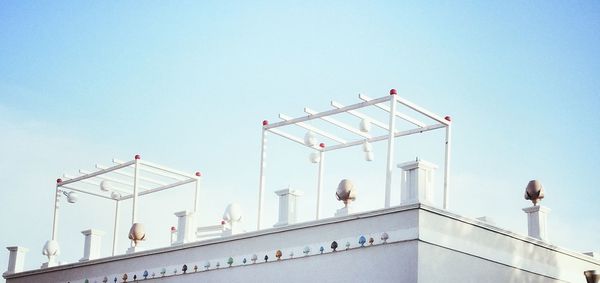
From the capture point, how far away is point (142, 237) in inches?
933

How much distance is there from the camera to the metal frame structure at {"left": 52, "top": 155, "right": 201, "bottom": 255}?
25.6m

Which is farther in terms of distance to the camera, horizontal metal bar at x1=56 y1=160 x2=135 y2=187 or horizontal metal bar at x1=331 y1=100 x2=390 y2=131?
horizontal metal bar at x1=56 y1=160 x2=135 y2=187

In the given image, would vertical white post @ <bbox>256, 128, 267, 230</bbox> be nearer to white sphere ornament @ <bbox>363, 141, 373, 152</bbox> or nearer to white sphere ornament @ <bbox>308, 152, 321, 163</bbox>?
white sphere ornament @ <bbox>308, 152, 321, 163</bbox>

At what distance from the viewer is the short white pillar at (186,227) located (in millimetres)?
22516

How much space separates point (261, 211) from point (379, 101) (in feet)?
12.4

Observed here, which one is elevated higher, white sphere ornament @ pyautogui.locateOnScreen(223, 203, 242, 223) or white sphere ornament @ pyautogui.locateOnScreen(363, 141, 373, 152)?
white sphere ornament @ pyautogui.locateOnScreen(363, 141, 373, 152)

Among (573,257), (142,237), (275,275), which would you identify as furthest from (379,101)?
(142,237)

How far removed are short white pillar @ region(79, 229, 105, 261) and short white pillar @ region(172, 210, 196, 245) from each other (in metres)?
3.01

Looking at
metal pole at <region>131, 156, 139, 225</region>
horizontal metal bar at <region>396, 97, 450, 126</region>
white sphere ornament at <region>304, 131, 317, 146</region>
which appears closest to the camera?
horizontal metal bar at <region>396, 97, 450, 126</region>

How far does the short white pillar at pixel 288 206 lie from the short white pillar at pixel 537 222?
199 inches

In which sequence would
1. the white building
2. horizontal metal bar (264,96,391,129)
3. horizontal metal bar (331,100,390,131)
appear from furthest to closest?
horizontal metal bar (331,100,390,131), horizontal metal bar (264,96,391,129), the white building

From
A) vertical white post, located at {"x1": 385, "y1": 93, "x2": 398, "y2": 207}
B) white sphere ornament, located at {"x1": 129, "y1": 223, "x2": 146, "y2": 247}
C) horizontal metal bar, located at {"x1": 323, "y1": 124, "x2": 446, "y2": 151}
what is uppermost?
horizontal metal bar, located at {"x1": 323, "y1": 124, "x2": 446, "y2": 151}

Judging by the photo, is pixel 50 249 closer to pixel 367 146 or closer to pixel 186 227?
pixel 186 227

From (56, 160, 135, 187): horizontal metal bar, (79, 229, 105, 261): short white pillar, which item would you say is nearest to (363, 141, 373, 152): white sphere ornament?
(56, 160, 135, 187): horizontal metal bar
